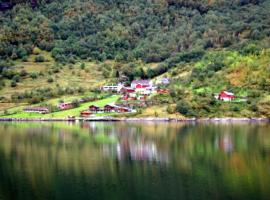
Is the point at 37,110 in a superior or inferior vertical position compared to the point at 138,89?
inferior

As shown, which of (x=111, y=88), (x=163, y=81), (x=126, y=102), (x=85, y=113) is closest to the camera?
(x=85, y=113)

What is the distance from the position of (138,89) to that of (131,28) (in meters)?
66.5

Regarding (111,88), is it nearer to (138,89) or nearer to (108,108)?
(138,89)

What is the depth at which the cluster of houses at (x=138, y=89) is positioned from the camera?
114550 mm

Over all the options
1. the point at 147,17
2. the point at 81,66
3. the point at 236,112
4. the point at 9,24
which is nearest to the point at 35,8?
the point at 9,24

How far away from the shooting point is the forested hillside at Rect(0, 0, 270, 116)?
119m

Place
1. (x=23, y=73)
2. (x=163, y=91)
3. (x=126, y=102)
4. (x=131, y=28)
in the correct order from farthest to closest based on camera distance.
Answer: (x=131, y=28) → (x=23, y=73) → (x=163, y=91) → (x=126, y=102)

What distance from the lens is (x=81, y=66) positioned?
487ft

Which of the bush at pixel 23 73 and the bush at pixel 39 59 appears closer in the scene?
the bush at pixel 23 73

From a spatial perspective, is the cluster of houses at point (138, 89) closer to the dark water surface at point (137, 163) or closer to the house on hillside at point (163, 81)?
the house on hillside at point (163, 81)

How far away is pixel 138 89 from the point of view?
124 meters

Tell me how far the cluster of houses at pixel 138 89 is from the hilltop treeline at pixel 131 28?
28.0m

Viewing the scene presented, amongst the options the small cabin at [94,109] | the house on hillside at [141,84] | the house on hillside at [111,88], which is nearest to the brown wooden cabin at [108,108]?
the small cabin at [94,109]

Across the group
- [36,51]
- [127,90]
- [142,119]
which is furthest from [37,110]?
[36,51]
